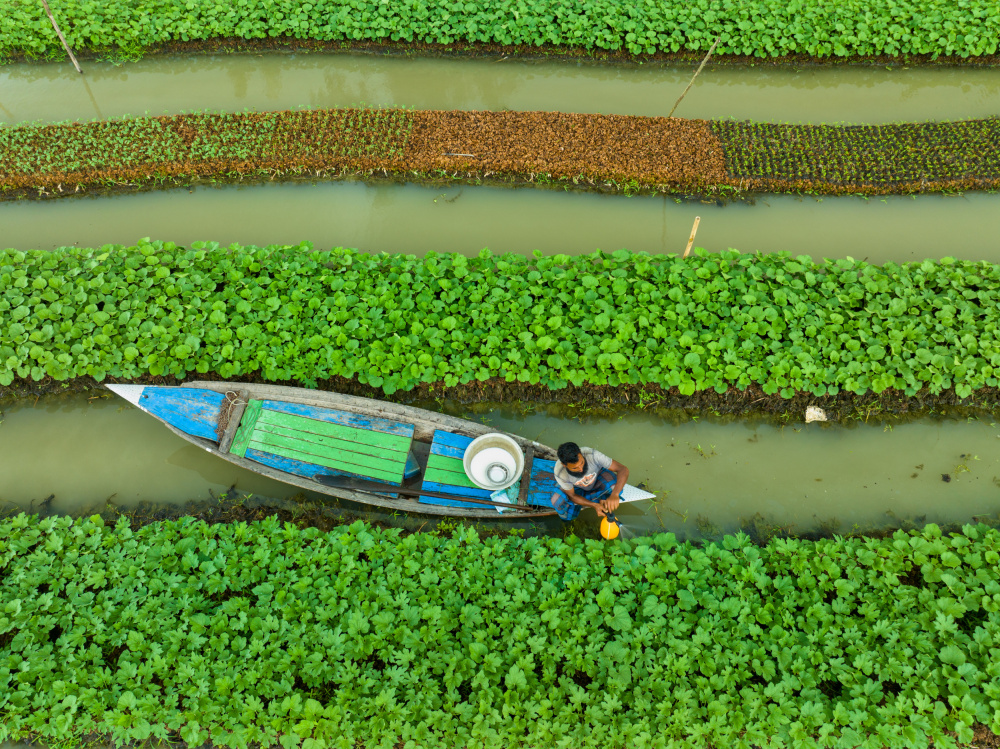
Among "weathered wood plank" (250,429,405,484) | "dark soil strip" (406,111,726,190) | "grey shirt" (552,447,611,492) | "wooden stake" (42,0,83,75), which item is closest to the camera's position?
"grey shirt" (552,447,611,492)

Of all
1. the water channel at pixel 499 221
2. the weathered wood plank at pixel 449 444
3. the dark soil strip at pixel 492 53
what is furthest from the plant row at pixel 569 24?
the weathered wood plank at pixel 449 444

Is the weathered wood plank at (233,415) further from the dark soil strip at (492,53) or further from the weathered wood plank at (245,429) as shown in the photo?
the dark soil strip at (492,53)

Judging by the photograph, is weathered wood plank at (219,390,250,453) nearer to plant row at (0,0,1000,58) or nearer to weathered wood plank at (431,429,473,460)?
weathered wood plank at (431,429,473,460)

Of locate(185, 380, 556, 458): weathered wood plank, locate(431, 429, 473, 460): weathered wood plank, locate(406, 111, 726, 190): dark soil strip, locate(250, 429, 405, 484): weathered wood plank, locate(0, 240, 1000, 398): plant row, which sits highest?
locate(406, 111, 726, 190): dark soil strip

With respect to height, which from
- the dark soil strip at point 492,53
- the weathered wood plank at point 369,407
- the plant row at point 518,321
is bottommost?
the weathered wood plank at point 369,407

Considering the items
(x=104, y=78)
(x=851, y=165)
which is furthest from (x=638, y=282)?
(x=104, y=78)

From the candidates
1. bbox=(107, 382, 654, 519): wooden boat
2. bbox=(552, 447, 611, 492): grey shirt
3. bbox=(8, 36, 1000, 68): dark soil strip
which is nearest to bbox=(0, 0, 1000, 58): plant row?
bbox=(8, 36, 1000, 68): dark soil strip

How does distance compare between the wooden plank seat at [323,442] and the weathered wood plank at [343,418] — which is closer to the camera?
the wooden plank seat at [323,442]

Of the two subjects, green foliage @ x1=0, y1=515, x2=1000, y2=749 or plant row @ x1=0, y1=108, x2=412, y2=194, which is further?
plant row @ x1=0, y1=108, x2=412, y2=194
